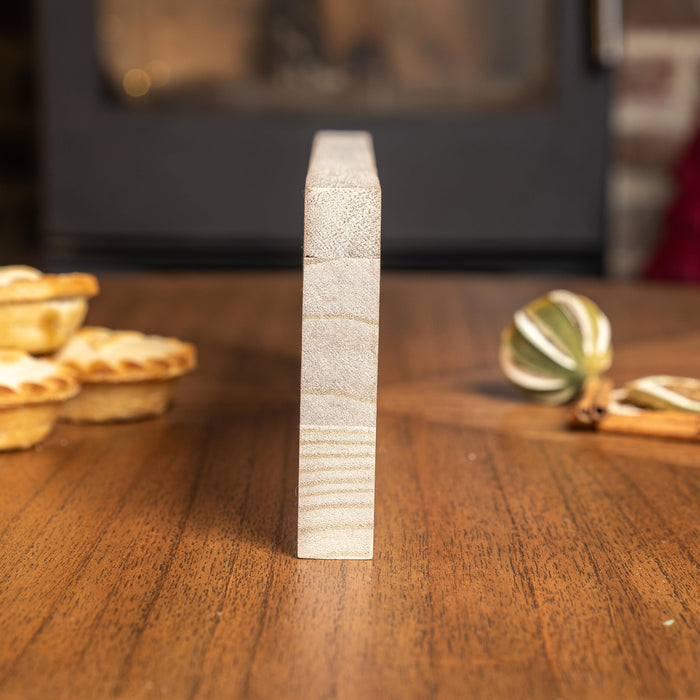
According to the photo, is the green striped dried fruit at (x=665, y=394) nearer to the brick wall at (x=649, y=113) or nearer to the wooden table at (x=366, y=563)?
the wooden table at (x=366, y=563)

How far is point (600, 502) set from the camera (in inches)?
17.9

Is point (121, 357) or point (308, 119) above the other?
point (308, 119)

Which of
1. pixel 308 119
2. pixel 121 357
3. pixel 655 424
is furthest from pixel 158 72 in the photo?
pixel 655 424

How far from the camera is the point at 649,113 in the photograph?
5.82 feet

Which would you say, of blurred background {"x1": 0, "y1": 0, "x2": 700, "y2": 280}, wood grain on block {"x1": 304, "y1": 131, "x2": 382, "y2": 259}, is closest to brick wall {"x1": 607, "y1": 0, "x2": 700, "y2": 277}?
blurred background {"x1": 0, "y1": 0, "x2": 700, "y2": 280}

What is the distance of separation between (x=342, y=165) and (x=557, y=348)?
0.82 feet

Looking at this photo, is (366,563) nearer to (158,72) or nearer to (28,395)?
(28,395)

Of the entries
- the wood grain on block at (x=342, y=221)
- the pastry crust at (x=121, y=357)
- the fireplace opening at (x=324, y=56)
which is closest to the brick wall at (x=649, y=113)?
the fireplace opening at (x=324, y=56)

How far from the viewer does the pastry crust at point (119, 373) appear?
56cm

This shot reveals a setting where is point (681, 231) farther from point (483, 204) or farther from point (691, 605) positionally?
point (691, 605)

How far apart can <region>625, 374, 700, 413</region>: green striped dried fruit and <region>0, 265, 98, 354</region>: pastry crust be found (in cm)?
32

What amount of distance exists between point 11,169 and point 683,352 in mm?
1706

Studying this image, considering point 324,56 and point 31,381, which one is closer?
point 31,381

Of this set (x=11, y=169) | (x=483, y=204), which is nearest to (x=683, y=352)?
(x=483, y=204)
